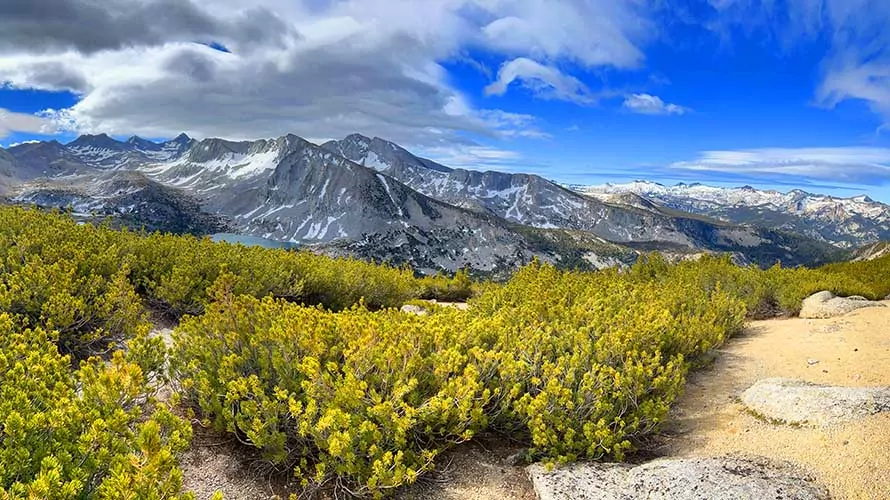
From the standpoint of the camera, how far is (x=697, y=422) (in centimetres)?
743

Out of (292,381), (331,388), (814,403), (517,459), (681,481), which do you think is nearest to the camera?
(681,481)

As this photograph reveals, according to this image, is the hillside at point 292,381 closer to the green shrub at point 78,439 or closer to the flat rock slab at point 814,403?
the green shrub at point 78,439

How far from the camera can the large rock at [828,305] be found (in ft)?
47.4

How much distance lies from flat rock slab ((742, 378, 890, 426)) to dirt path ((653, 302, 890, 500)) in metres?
0.18

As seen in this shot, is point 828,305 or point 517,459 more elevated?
point 828,305

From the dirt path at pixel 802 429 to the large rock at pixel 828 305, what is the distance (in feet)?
3.32

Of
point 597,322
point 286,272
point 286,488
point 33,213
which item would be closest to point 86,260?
point 33,213

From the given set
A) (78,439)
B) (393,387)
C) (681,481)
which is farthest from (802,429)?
(78,439)

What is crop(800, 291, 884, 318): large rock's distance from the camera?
14.5 m

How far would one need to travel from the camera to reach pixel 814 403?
22.9 ft

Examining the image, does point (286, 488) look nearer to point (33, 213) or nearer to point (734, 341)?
point (33, 213)

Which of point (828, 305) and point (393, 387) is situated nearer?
point (393, 387)

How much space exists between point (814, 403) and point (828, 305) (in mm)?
10259

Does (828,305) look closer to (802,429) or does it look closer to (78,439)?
(802,429)
